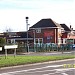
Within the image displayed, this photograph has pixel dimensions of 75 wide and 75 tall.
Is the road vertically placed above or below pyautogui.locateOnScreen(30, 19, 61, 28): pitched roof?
below

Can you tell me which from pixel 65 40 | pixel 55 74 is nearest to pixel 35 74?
pixel 55 74

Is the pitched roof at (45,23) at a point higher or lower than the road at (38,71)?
higher

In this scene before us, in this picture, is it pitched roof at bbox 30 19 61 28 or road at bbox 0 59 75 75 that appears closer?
road at bbox 0 59 75 75

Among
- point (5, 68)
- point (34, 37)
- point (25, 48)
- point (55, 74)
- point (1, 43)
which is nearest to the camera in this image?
point (55, 74)

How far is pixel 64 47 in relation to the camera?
56.8 m

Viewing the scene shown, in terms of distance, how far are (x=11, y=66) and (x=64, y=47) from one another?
37177 mm

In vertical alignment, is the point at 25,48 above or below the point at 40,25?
below

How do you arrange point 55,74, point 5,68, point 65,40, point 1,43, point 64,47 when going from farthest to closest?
point 65,40, point 64,47, point 1,43, point 5,68, point 55,74

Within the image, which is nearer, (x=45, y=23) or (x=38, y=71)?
(x=38, y=71)

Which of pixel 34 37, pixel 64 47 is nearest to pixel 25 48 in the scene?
pixel 64 47

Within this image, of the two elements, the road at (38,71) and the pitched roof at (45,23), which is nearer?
the road at (38,71)

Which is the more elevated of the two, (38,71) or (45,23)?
(45,23)

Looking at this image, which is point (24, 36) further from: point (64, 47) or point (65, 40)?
point (64, 47)

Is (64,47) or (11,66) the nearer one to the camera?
(11,66)
